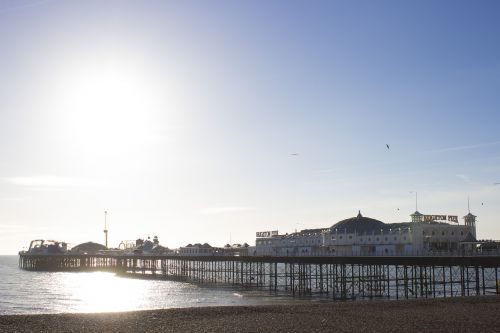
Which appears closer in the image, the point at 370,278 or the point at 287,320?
the point at 287,320

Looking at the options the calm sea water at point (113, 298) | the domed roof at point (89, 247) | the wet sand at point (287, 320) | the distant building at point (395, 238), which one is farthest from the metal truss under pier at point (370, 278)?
the domed roof at point (89, 247)

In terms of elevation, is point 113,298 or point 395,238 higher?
point 395,238

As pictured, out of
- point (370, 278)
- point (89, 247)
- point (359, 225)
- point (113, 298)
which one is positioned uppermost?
point (359, 225)

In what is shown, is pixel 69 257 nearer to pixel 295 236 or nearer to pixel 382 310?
pixel 295 236

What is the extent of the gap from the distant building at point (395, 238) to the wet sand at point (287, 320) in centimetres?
2361

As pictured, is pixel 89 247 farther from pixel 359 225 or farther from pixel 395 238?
pixel 395 238

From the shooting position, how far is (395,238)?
70188 millimetres

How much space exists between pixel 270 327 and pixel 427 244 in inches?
1752

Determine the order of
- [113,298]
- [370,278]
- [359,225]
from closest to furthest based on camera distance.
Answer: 1. [113,298]
2. [370,278]
3. [359,225]

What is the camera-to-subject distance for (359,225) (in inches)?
3366

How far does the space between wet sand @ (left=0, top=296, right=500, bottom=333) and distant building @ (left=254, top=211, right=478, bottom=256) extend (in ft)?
77.5

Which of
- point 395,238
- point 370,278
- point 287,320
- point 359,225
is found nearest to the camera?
point 287,320

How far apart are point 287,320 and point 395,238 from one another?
44.6 meters

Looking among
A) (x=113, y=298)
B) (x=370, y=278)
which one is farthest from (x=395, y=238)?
(x=113, y=298)
